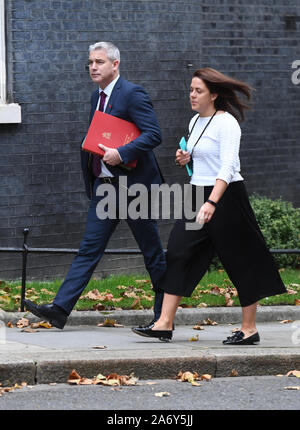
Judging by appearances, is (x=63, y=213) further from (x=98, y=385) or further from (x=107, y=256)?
(x=98, y=385)

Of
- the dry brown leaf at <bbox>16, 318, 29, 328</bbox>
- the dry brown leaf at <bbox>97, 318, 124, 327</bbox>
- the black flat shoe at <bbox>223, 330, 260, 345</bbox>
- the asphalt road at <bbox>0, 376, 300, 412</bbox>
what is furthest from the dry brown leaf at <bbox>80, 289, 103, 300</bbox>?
the asphalt road at <bbox>0, 376, 300, 412</bbox>

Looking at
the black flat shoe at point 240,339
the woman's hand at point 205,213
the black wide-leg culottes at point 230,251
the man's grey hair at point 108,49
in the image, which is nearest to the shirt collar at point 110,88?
the man's grey hair at point 108,49

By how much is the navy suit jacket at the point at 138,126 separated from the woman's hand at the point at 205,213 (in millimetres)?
707

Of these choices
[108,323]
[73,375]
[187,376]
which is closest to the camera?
[73,375]

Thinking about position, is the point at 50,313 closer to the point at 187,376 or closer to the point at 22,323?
the point at 22,323

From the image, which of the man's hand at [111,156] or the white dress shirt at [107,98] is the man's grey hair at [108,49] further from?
the man's hand at [111,156]

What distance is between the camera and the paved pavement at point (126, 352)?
22.8 feet

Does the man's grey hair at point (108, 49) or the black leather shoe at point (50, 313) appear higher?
the man's grey hair at point (108, 49)

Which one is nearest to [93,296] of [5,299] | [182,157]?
[5,299]

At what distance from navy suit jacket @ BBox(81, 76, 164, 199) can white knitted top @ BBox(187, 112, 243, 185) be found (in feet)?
1.13

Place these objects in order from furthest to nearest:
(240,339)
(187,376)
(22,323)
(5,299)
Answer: (5,299), (22,323), (240,339), (187,376)

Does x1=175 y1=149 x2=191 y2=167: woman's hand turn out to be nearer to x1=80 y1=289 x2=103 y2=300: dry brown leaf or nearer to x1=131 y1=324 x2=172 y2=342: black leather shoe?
x1=131 y1=324 x2=172 y2=342: black leather shoe

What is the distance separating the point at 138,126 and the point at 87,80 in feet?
11.6

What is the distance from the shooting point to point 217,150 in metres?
7.55
